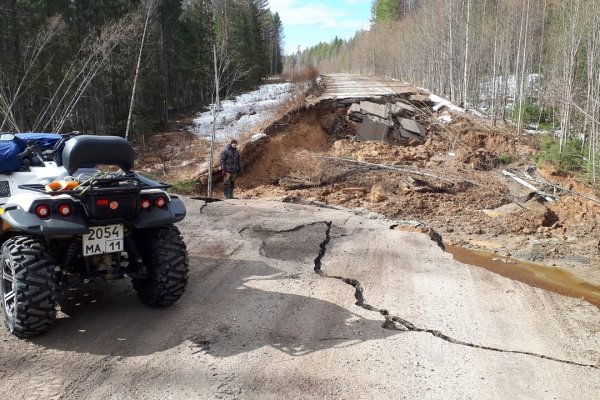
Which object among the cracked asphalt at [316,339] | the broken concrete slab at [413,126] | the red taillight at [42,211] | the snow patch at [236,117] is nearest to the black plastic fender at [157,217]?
the red taillight at [42,211]

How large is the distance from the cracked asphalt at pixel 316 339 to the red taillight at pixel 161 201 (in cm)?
106

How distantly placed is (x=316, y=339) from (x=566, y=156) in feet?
47.5

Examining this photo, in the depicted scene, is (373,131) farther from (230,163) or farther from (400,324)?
(400,324)

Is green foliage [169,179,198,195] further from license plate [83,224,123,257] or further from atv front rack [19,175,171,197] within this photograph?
license plate [83,224,123,257]

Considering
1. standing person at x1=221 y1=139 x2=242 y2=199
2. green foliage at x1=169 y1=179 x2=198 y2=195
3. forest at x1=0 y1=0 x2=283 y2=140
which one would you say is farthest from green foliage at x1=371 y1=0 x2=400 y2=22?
standing person at x1=221 y1=139 x2=242 y2=199

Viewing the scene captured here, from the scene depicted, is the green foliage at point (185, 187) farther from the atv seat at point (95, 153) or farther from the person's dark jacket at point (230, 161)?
the atv seat at point (95, 153)

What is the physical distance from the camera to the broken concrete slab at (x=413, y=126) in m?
19.9

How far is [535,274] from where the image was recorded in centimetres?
808

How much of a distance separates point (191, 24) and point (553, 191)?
30.9 metres

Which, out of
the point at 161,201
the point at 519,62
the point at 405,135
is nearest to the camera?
the point at 161,201

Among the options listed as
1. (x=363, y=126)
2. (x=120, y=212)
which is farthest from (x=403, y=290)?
(x=363, y=126)

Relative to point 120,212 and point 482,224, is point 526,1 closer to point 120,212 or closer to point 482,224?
point 482,224

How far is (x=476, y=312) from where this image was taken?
5227 mm

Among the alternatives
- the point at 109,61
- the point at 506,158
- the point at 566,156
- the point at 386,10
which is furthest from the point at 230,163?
the point at 386,10
